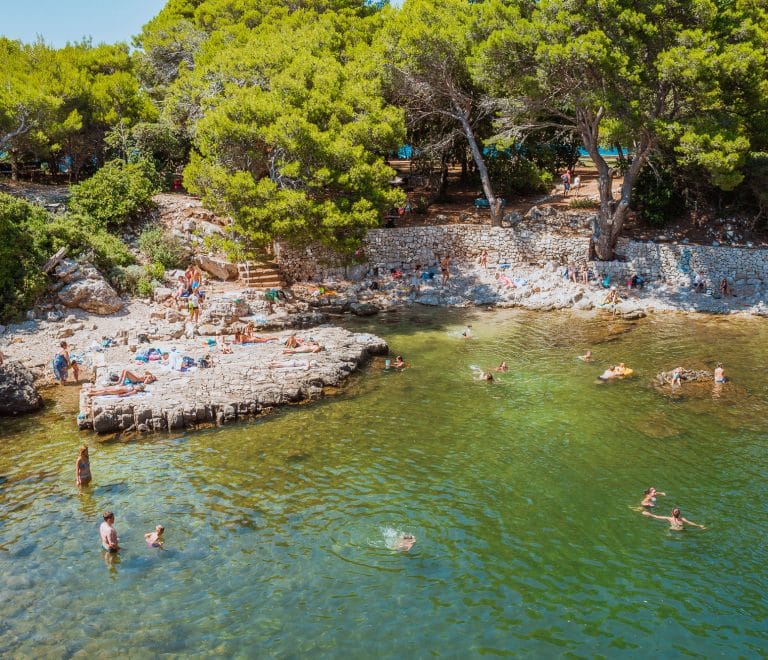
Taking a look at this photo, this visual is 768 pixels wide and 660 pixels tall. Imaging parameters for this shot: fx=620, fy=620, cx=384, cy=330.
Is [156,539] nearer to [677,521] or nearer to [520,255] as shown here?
[677,521]

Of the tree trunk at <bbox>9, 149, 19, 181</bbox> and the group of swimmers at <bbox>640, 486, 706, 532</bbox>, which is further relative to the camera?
the tree trunk at <bbox>9, 149, 19, 181</bbox>

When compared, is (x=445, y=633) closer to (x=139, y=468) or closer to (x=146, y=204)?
(x=139, y=468)

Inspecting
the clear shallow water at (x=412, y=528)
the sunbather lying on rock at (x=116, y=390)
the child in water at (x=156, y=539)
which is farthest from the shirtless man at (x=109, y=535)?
the sunbather lying on rock at (x=116, y=390)

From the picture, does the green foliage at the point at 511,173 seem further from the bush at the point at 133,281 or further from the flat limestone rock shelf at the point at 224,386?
the bush at the point at 133,281

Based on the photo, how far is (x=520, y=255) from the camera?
38688mm

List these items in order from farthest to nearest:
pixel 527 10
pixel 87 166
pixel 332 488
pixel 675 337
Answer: pixel 87 166 < pixel 527 10 < pixel 675 337 < pixel 332 488

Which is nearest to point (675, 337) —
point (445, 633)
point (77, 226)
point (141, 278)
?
point (445, 633)

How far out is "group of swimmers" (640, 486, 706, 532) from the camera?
48.4ft

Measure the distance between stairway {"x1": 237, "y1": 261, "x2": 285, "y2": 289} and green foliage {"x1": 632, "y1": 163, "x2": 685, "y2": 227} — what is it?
23.4m

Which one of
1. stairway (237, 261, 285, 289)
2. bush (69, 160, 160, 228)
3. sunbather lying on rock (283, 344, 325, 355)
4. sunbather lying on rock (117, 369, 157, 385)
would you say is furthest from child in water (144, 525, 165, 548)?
bush (69, 160, 160, 228)

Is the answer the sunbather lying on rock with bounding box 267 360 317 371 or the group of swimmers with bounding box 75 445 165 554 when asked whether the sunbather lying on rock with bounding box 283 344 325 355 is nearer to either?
the sunbather lying on rock with bounding box 267 360 317 371

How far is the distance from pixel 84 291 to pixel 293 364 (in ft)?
39.4

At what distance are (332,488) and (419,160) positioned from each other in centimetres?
3428

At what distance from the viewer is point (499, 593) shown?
1283 centimetres
